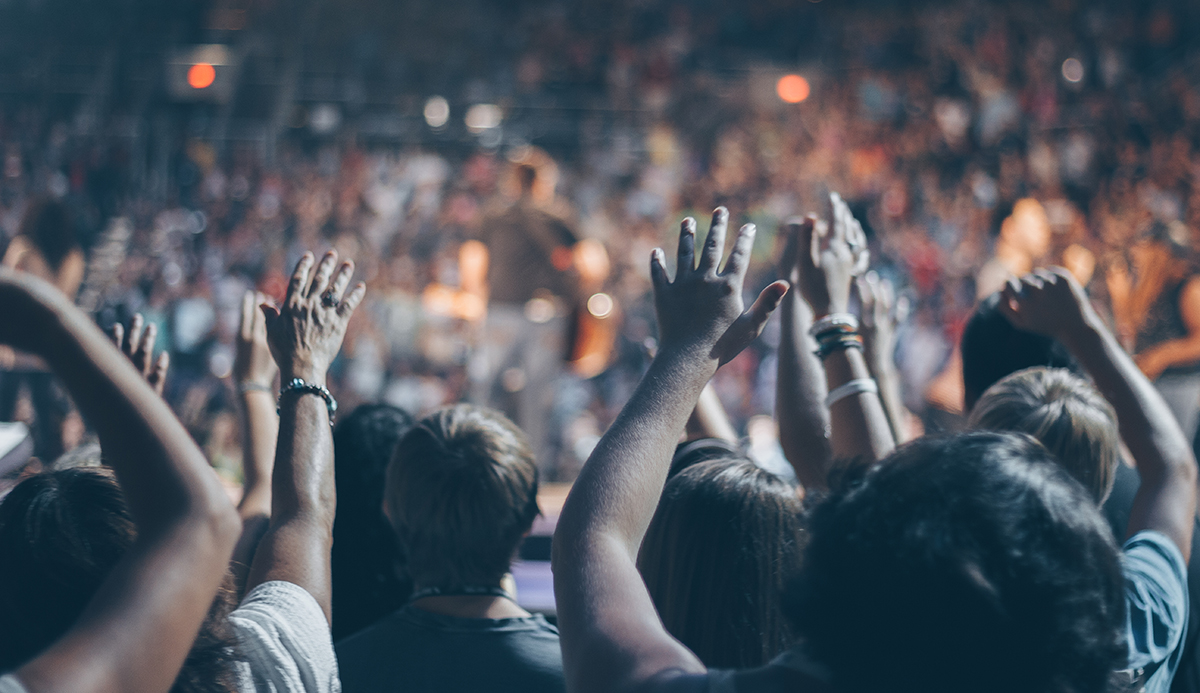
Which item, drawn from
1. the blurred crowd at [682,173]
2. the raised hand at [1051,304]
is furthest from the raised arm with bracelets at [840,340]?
the blurred crowd at [682,173]

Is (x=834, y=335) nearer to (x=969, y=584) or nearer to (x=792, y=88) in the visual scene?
(x=969, y=584)

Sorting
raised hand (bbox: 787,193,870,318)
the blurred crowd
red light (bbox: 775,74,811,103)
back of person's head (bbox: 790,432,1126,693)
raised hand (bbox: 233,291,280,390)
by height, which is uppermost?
red light (bbox: 775,74,811,103)

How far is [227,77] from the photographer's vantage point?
38.1 feet

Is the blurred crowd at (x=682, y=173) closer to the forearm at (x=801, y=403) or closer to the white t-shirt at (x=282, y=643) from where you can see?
the forearm at (x=801, y=403)

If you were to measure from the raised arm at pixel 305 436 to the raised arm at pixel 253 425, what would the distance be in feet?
0.78

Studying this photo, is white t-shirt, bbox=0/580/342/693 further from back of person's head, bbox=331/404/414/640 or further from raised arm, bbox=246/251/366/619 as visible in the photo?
back of person's head, bbox=331/404/414/640

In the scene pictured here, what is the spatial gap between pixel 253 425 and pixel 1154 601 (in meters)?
1.38

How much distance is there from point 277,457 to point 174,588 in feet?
1.44

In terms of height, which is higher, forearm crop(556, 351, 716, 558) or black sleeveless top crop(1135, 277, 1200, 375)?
black sleeveless top crop(1135, 277, 1200, 375)

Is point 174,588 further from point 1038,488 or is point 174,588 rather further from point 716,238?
point 1038,488

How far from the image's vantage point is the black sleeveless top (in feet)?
12.8

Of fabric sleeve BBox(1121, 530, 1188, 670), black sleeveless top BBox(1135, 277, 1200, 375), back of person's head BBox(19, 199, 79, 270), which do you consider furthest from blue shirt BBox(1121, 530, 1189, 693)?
back of person's head BBox(19, 199, 79, 270)

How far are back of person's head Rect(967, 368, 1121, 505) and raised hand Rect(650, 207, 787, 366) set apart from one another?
0.60 m

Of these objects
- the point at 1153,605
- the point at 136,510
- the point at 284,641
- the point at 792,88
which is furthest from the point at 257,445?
the point at 792,88
